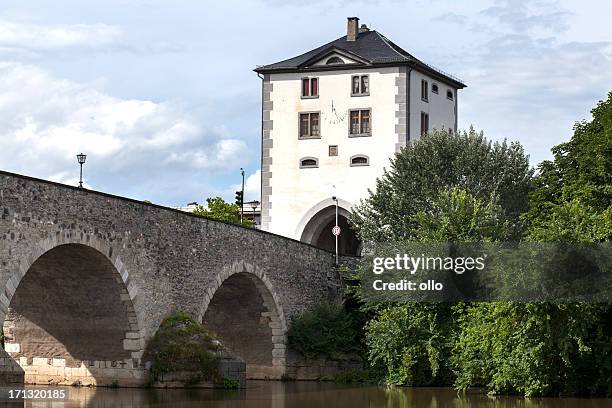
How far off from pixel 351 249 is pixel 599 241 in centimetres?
2299

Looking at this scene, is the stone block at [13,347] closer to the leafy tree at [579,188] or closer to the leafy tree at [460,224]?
the leafy tree at [460,224]

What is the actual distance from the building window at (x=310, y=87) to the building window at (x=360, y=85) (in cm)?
149

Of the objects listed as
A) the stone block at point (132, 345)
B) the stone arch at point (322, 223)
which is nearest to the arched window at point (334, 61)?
the stone arch at point (322, 223)

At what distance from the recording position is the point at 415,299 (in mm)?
37938

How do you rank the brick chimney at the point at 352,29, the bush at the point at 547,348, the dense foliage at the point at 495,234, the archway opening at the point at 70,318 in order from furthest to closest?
the brick chimney at the point at 352,29, the archway opening at the point at 70,318, the dense foliage at the point at 495,234, the bush at the point at 547,348

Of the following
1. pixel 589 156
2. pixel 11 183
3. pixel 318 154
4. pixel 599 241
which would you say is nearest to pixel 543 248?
pixel 599 241

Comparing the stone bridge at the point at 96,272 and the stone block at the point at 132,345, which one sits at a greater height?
the stone bridge at the point at 96,272

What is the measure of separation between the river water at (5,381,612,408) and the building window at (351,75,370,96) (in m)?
17.6

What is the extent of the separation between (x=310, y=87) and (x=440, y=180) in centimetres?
896

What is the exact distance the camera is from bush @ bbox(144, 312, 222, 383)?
3297 cm

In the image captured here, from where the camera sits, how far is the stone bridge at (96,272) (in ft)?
92.6

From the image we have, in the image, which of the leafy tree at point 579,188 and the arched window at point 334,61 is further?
the arched window at point 334,61

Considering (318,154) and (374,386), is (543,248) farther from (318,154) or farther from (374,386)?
(318,154)

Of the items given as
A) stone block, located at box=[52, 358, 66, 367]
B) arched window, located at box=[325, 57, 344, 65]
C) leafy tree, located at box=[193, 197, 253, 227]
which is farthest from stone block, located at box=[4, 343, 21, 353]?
leafy tree, located at box=[193, 197, 253, 227]
